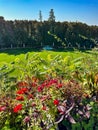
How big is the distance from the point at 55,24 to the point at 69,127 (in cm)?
6340

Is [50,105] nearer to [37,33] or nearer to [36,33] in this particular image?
[37,33]

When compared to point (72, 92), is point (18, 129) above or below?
below

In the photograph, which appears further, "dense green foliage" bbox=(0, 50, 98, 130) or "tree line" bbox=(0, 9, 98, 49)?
"tree line" bbox=(0, 9, 98, 49)

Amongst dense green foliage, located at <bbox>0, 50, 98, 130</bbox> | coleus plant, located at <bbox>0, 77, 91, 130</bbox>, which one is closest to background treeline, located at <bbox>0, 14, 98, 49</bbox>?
dense green foliage, located at <bbox>0, 50, 98, 130</bbox>

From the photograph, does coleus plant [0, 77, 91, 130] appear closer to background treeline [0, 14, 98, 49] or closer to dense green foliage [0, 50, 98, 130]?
dense green foliage [0, 50, 98, 130]

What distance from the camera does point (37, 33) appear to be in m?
63.2

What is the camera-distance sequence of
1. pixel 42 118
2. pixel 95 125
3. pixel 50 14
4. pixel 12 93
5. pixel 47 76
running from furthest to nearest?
pixel 50 14
pixel 47 76
pixel 12 93
pixel 95 125
pixel 42 118

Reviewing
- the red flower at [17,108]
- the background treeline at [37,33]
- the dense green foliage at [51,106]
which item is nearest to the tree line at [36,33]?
the background treeline at [37,33]

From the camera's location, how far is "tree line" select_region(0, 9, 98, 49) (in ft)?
192

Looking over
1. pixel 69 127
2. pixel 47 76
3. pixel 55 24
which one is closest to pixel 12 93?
pixel 47 76

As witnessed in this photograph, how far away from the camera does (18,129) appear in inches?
168

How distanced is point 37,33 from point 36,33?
280 millimetres

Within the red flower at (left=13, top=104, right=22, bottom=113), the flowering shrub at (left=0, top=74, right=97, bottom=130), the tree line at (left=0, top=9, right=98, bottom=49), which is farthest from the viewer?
the tree line at (left=0, top=9, right=98, bottom=49)

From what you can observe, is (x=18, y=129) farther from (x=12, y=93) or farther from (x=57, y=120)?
(x=12, y=93)
